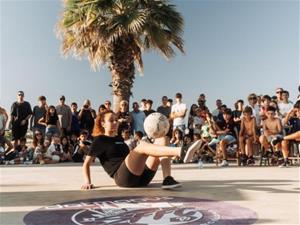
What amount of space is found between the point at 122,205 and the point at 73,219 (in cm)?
74

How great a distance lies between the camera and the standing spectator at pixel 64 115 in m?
12.7

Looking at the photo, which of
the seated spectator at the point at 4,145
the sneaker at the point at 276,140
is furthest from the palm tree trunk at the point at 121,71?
the sneaker at the point at 276,140

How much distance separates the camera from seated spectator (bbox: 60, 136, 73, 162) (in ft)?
40.1

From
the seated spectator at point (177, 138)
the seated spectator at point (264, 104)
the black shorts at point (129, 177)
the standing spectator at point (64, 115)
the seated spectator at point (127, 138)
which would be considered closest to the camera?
the black shorts at point (129, 177)

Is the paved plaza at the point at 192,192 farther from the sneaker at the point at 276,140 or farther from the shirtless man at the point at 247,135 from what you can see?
the shirtless man at the point at 247,135

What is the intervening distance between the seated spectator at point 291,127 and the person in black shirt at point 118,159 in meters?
4.44

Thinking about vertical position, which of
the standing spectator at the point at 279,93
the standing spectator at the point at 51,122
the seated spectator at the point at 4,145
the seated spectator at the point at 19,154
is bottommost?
the seated spectator at the point at 19,154

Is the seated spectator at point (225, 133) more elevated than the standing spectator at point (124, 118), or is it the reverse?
the standing spectator at point (124, 118)

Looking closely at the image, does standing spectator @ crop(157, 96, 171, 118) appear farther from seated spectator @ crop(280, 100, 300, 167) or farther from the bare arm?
the bare arm

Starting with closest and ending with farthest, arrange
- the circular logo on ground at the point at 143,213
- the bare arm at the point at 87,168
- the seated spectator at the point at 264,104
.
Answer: the circular logo on ground at the point at 143,213 → the bare arm at the point at 87,168 → the seated spectator at the point at 264,104

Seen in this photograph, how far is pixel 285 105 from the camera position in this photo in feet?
36.3

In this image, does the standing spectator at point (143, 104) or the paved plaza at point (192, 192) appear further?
the standing spectator at point (143, 104)

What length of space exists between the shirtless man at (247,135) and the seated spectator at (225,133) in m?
0.31

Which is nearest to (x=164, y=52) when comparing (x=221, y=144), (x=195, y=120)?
(x=195, y=120)
